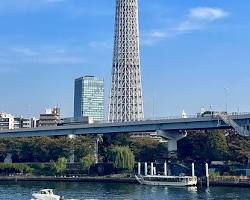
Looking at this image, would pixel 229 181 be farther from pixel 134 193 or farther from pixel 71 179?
pixel 71 179

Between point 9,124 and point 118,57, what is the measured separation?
4416 centimetres

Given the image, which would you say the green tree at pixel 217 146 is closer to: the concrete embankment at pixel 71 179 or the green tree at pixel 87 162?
the concrete embankment at pixel 71 179

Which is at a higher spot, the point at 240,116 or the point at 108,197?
the point at 240,116

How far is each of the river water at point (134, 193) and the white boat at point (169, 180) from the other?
2.59 metres

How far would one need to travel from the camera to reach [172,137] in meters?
79.8

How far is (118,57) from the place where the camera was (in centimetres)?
12638

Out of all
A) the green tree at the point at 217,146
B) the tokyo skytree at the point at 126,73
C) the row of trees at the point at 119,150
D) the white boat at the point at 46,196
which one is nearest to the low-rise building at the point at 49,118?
the tokyo skytree at the point at 126,73

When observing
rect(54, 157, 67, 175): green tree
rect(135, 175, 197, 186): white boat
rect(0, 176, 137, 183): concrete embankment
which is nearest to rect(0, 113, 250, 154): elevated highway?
rect(54, 157, 67, 175): green tree

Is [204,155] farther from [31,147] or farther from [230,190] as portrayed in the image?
[31,147]

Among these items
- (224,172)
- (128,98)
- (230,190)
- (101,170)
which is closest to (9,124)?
(128,98)

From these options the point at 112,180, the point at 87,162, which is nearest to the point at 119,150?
the point at 87,162

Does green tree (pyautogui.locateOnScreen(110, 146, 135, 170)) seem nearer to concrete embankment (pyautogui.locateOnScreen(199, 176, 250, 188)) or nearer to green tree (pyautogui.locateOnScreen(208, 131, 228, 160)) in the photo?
green tree (pyautogui.locateOnScreen(208, 131, 228, 160))

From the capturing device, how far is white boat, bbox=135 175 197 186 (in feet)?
208

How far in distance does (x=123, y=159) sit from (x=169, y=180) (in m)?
12.1
